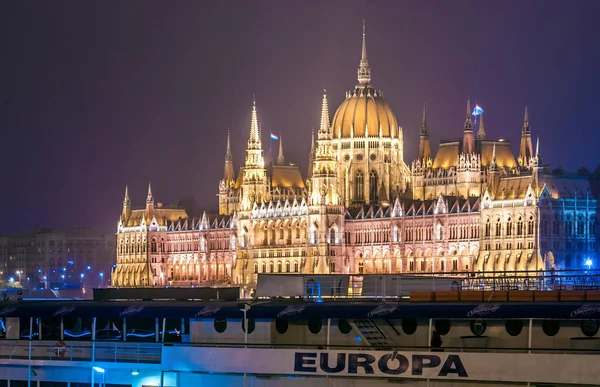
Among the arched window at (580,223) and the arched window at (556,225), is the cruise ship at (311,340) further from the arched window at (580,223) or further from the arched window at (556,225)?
the arched window at (580,223)

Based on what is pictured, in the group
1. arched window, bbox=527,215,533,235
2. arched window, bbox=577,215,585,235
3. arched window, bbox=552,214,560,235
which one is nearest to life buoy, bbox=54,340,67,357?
arched window, bbox=527,215,533,235

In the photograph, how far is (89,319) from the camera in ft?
178

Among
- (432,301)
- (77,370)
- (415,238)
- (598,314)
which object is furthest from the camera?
(415,238)

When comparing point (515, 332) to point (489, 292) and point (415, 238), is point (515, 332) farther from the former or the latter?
point (415, 238)

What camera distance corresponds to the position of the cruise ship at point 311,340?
44.3 m

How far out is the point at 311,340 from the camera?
48.9m

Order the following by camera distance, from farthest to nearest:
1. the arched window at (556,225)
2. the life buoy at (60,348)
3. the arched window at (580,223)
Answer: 1. the arched window at (580,223)
2. the arched window at (556,225)
3. the life buoy at (60,348)

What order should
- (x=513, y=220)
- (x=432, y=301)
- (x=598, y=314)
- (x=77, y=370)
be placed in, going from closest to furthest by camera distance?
(x=598, y=314) < (x=432, y=301) < (x=77, y=370) < (x=513, y=220)

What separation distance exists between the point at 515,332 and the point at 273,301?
32.7 ft

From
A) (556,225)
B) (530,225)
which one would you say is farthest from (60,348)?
(556,225)

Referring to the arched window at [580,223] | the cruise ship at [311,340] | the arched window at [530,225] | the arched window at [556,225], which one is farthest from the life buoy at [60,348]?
the arched window at [580,223]

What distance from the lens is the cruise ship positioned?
145ft

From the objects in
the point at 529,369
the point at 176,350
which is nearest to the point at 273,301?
the point at 176,350

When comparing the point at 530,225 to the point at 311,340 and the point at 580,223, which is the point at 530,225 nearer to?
the point at 580,223
